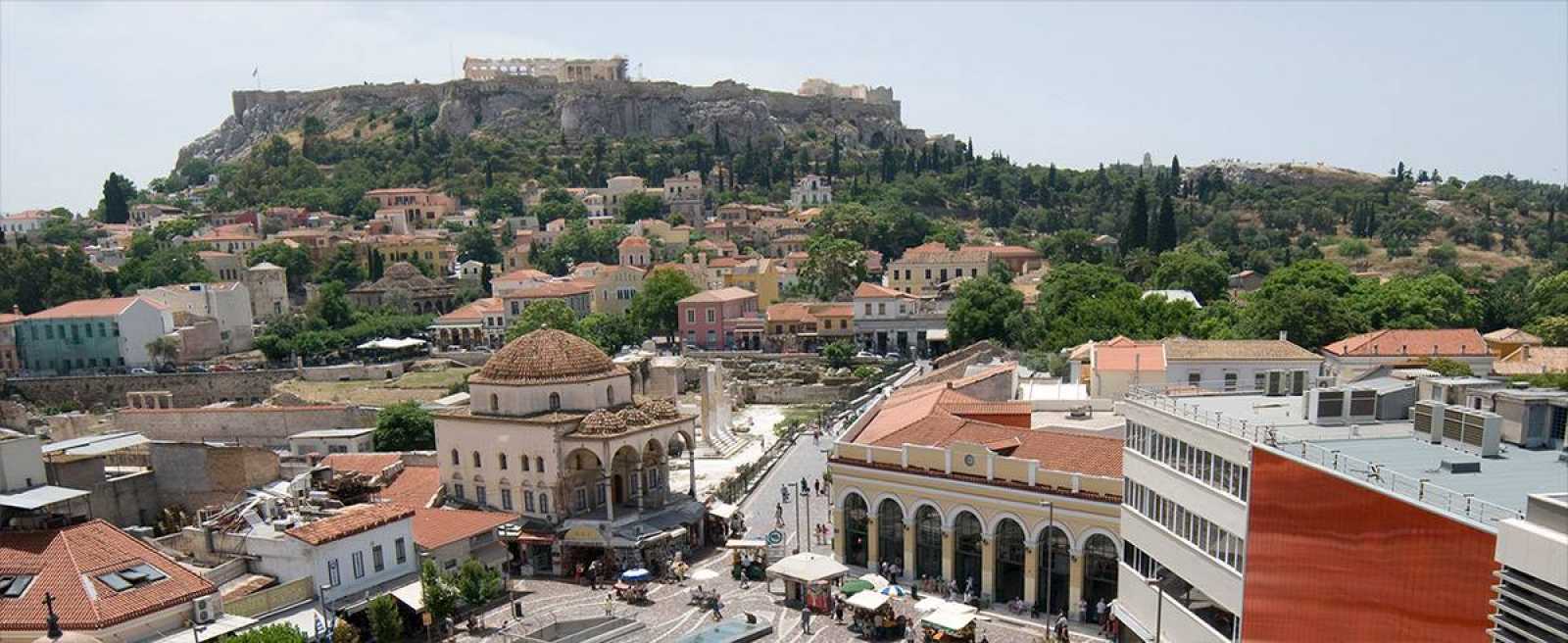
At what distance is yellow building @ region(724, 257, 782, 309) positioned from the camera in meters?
82.8

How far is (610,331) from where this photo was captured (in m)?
A: 72.8

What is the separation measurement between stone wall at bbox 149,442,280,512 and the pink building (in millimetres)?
42095

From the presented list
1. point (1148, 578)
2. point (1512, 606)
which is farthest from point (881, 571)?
point (1512, 606)

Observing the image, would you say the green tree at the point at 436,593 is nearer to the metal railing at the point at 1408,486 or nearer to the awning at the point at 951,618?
the awning at the point at 951,618

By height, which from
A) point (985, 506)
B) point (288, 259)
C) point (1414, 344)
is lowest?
point (985, 506)

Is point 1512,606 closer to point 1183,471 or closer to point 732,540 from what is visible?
point 1183,471

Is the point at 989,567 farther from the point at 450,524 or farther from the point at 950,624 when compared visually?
the point at 450,524

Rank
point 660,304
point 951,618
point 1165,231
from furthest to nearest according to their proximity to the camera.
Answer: point 1165,231, point 660,304, point 951,618

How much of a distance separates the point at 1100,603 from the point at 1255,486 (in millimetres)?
8207

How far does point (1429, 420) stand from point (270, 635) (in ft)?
71.4

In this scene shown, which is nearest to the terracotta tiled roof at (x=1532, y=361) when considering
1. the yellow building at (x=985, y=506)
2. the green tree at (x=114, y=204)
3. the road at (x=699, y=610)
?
the yellow building at (x=985, y=506)

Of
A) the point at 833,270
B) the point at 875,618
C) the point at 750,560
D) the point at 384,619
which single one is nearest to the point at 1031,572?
the point at 875,618

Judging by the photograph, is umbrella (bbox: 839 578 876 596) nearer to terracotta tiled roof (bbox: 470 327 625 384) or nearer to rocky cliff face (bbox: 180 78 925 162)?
terracotta tiled roof (bbox: 470 327 625 384)

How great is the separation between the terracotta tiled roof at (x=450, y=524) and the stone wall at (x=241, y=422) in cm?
1802
